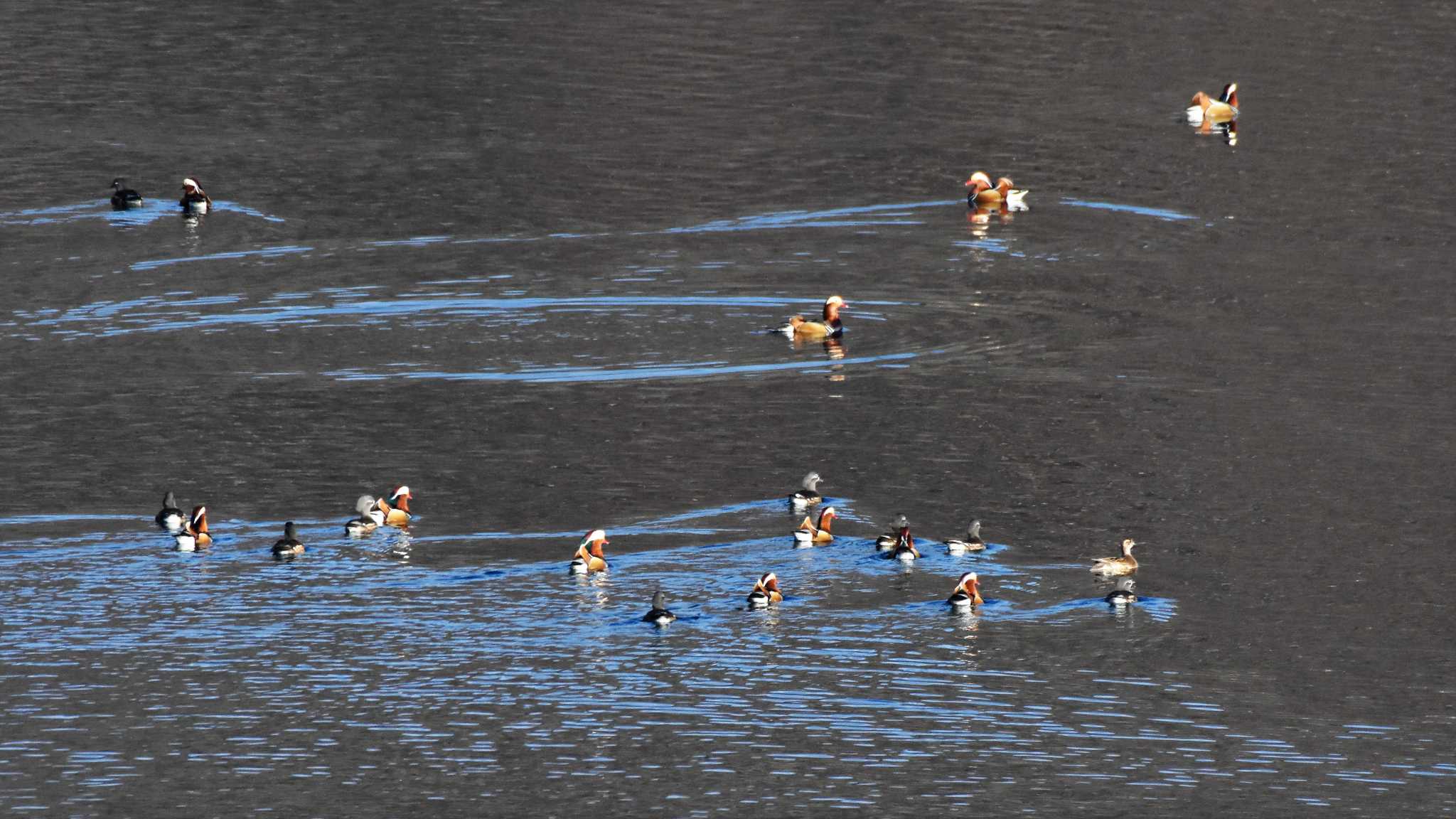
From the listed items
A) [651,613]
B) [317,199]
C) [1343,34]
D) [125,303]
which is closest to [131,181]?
[317,199]

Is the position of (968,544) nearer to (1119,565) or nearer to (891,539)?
(891,539)

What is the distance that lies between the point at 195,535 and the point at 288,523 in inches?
45.8

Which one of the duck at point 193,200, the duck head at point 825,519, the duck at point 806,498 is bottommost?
the duck head at point 825,519

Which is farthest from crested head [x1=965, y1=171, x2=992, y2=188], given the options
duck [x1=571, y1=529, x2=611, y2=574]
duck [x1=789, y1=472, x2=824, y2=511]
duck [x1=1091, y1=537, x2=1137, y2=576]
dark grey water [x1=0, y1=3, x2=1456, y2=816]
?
duck [x1=571, y1=529, x2=611, y2=574]

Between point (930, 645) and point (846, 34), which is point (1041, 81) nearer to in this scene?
point (846, 34)

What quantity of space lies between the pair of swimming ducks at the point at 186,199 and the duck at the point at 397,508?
59.9ft

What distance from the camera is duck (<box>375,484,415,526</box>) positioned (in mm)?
24984

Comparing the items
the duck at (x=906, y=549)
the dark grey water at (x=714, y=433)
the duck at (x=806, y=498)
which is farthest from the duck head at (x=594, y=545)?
the duck at (x=906, y=549)

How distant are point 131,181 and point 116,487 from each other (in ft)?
64.8

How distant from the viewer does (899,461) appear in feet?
92.6

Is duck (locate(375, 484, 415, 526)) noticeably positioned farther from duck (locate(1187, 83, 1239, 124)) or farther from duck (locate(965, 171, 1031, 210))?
duck (locate(1187, 83, 1239, 124))

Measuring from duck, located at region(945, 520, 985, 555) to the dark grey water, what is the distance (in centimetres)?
12

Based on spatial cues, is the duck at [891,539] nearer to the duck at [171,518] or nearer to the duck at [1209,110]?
the duck at [171,518]

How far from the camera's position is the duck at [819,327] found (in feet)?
113
